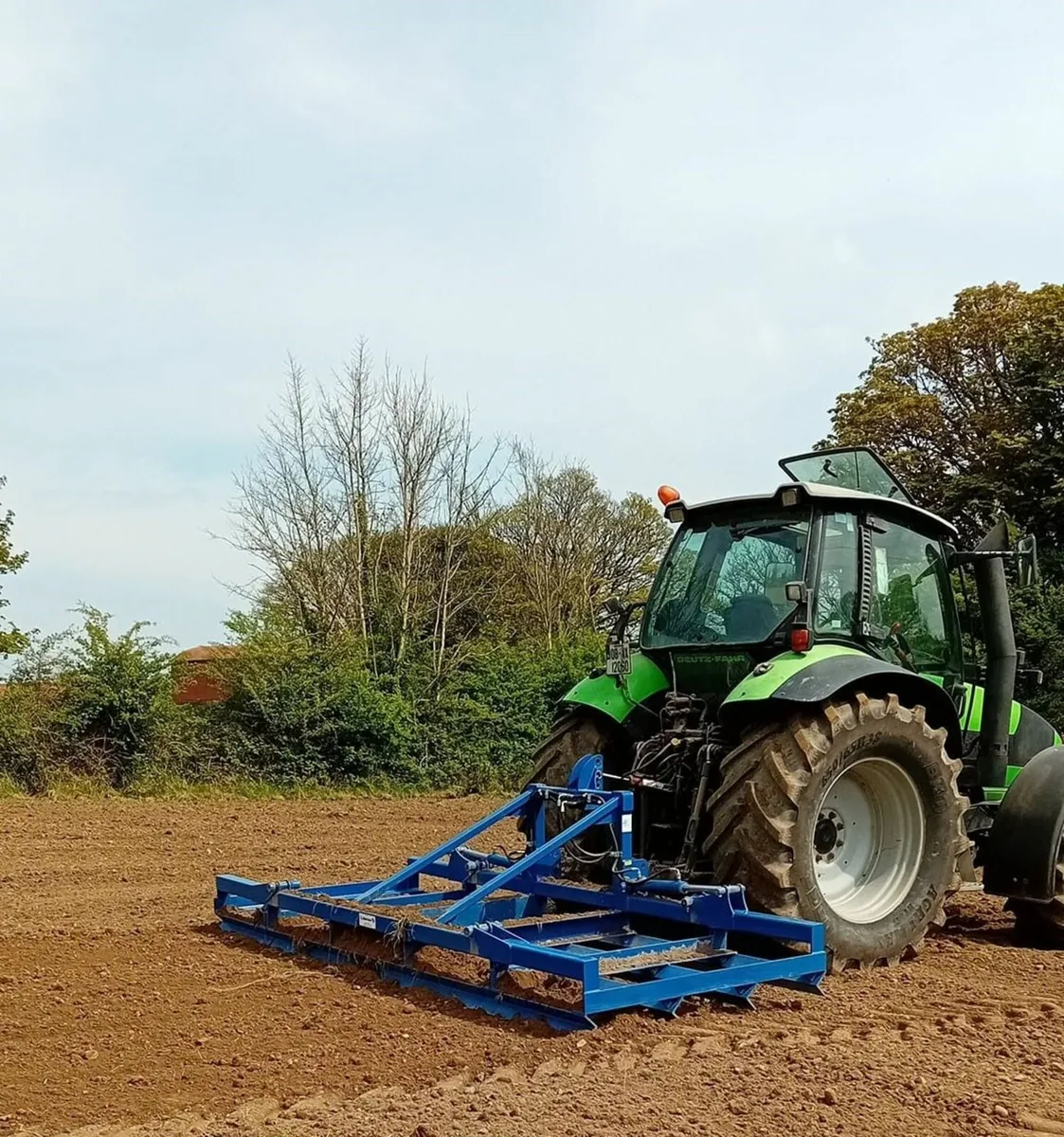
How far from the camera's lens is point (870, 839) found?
5.75 metres

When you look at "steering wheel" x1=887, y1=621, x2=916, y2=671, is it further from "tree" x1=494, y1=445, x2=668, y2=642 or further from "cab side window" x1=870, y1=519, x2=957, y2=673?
"tree" x1=494, y1=445, x2=668, y2=642

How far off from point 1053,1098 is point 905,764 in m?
2.03

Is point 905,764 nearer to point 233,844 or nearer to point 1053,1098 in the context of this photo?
point 1053,1098

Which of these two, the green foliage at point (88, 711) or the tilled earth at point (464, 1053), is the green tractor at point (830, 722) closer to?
the tilled earth at point (464, 1053)

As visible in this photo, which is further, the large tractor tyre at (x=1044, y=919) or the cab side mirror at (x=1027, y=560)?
the cab side mirror at (x=1027, y=560)

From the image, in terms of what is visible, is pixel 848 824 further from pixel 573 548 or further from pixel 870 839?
pixel 573 548

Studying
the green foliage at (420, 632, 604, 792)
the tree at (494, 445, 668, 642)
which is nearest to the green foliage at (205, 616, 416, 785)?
the green foliage at (420, 632, 604, 792)

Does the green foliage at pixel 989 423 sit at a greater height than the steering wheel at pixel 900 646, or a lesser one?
greater

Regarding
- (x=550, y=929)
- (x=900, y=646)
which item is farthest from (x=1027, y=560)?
(x=550, y=929)

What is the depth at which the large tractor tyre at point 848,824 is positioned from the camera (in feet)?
16.3

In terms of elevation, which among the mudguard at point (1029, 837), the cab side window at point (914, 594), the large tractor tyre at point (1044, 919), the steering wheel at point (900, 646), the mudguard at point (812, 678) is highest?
the cab side window at point (914, 594)

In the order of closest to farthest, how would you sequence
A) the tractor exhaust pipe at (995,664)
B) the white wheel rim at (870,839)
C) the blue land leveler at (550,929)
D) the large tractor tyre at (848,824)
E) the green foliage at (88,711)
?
the blue land leveler at (550,929)
the large tractor tyre at (848,824)
the white wheel rim at (870,839)
the tractor exhaust pipe at (995,664)
the green foliage at (88,711)

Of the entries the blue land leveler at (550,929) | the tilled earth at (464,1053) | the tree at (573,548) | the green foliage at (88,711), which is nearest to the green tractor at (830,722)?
the blue land leveler at (550,929)

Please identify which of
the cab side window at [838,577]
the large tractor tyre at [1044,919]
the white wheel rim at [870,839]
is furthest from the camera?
the large tractor tyre at [1044,919]
